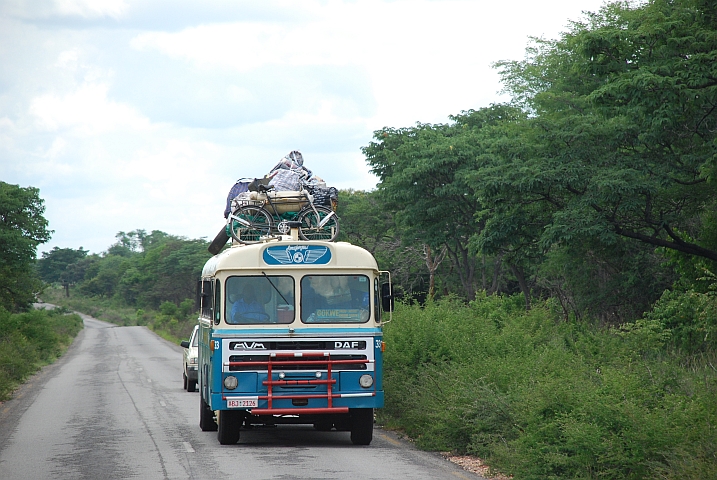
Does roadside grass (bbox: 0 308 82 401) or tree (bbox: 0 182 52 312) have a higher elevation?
tree (bbox: 0 182 52 312)

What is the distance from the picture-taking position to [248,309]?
12.2 metres

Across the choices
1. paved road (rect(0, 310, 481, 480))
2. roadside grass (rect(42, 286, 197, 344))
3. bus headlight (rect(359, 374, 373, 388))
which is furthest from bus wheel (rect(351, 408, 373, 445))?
roadside grass (rect(42, 286, 197, 344))

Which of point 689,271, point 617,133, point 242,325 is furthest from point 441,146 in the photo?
point 242,325

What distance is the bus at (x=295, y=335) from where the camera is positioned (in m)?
12.0

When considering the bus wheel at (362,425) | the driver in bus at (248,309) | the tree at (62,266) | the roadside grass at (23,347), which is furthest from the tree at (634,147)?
the tree at (62,266)

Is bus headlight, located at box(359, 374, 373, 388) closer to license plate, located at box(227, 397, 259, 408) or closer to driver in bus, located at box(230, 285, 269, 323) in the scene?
license plate, located at box(227, 397, 259, 408)

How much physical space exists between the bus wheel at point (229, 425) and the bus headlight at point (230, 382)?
71 centimetres

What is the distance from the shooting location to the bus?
39.3ft

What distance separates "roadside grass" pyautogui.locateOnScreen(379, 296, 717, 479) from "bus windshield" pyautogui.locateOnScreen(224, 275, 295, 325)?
2.55 m

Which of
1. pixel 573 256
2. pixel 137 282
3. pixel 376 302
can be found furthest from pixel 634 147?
pixel 137 282

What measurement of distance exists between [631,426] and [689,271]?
14705 millimetres

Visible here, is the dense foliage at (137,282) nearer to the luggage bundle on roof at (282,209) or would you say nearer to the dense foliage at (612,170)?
the dense foliage at (612,170)

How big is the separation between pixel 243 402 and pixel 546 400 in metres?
4.09

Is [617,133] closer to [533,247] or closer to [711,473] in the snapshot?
[533,247]
